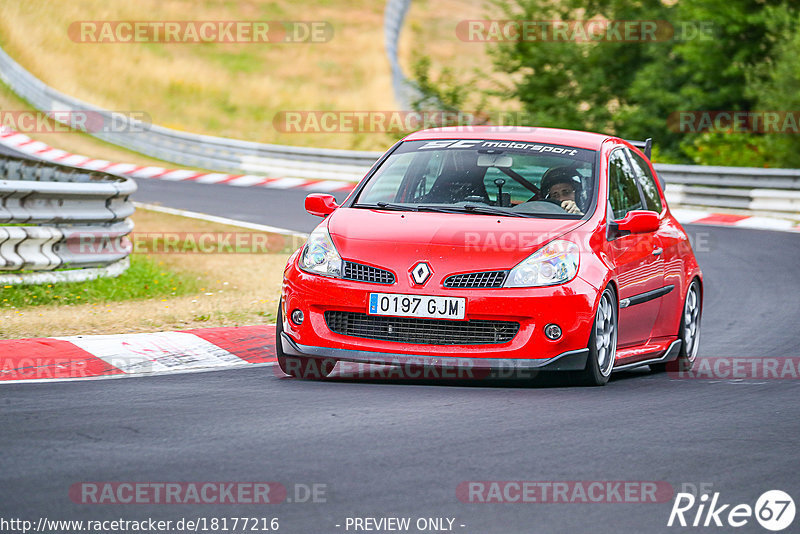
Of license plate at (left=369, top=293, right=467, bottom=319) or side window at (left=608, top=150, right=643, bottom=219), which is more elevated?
side window at (left=608, top=150, right=643, bottom=219)

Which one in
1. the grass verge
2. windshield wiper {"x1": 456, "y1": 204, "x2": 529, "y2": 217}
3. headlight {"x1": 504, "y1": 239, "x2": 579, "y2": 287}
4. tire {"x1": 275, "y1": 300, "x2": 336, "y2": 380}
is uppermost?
windshield wiper {"x1": 456, "y1": 204, "x2": 529, "y2": 217}

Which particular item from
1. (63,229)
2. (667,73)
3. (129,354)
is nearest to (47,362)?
(129,354)

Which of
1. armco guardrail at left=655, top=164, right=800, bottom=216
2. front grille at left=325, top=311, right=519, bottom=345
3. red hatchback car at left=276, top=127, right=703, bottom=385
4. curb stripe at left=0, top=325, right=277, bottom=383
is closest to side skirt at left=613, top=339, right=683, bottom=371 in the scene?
red hatchback car at left=276, top=127, right=703, bottom=385

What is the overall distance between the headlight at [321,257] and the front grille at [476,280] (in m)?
0.67

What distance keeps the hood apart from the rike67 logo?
248cm

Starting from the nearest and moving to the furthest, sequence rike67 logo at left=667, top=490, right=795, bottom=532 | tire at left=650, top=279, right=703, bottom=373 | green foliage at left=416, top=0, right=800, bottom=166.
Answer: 1. rike67 logo at left=667, top=490, right=795, bottom=532
2. tire at left=650, top=279, right=703, bottom=373
3. green foliage at left=416, top=0, right=800, bottom=166

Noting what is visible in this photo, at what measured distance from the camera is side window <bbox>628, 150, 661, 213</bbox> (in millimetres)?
8969

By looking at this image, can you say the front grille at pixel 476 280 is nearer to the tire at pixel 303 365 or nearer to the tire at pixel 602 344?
the tire at pixel 602 344

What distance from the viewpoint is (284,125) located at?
48312 millimetres

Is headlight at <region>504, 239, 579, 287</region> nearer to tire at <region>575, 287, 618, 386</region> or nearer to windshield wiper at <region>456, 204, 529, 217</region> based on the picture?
tire at <region>575, 287, 618, 386</region>

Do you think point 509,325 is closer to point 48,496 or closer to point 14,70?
point 48,496

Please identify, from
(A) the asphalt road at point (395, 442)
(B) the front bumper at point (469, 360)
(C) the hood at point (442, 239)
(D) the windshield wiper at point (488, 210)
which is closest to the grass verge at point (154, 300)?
(A) the asphalt road at point (395, 442)

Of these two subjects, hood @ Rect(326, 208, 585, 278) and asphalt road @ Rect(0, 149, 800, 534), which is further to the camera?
hood @ Rect(326, 208, 585, 278)

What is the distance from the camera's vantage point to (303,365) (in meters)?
7.67
